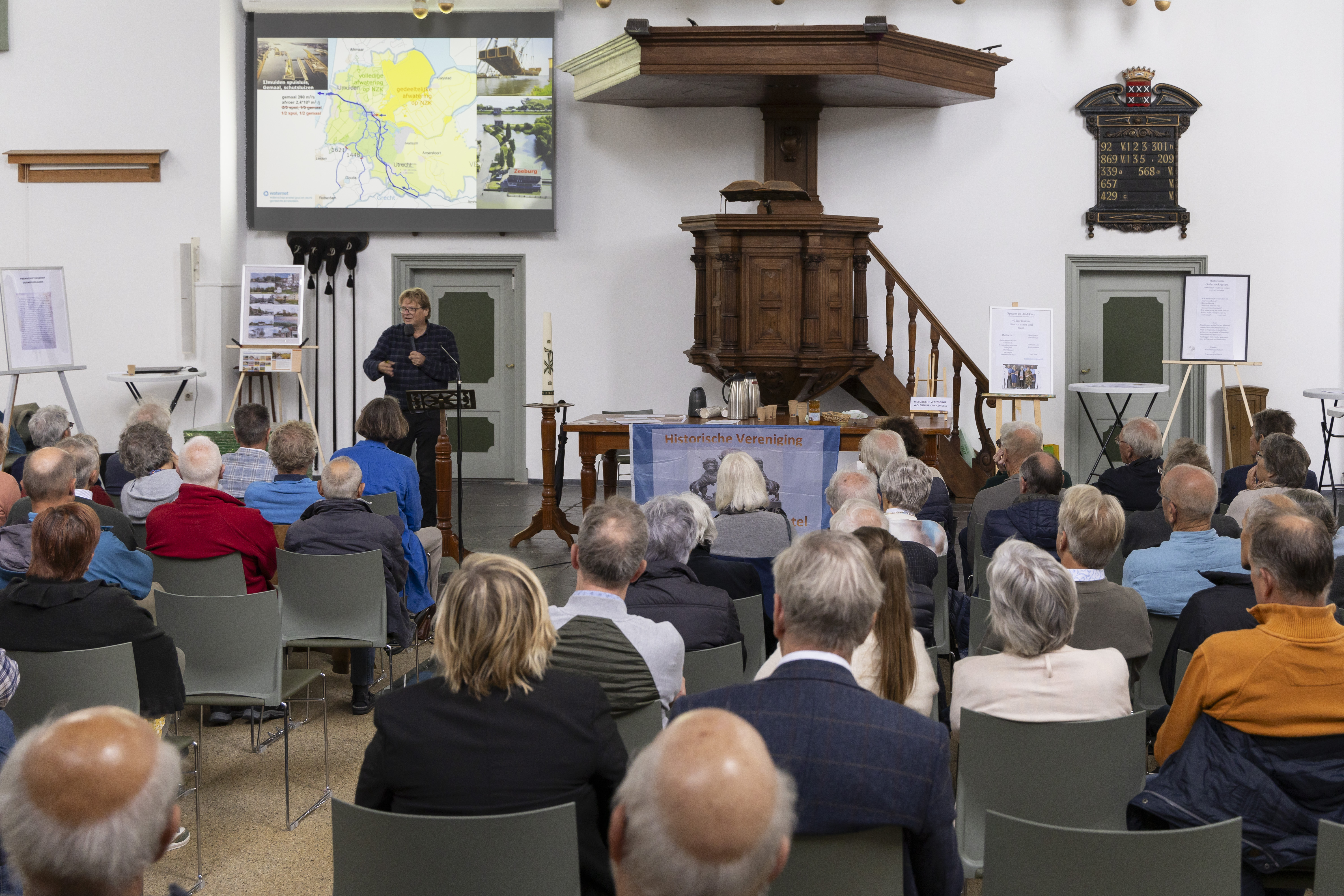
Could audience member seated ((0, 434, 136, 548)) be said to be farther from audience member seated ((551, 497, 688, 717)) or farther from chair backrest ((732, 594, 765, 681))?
chair backrest ((732, 594, 765, 681))

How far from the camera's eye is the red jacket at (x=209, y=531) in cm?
412

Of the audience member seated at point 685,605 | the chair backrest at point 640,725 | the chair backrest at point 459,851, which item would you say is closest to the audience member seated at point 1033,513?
the audience member seated at point 685,605

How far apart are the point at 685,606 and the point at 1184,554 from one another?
1652 mm

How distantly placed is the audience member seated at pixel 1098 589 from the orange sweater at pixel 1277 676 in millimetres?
711

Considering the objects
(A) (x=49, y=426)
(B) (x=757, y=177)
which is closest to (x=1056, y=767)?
(A) (x=49, y=426)

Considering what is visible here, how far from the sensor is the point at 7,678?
99.7 inches

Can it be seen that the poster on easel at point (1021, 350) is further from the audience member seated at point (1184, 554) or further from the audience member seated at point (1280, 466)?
the audience member seated at point (1184, 554)

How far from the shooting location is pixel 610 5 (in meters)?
10.1

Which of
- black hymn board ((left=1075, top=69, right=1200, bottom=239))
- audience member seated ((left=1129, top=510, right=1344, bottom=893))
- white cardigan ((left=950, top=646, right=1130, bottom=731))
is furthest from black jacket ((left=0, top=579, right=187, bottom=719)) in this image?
black hymn board ((left=1075, top=69, right=1200, bottom=239))

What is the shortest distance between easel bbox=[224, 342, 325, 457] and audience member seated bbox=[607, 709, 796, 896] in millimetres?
8832

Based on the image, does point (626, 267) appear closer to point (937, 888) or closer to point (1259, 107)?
point (1259, 107)

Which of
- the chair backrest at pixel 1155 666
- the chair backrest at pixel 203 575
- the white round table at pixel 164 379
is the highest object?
the white round table at pixel 164 379

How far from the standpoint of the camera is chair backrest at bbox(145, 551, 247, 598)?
13.5 ft

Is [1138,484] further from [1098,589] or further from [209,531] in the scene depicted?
[209,531]
